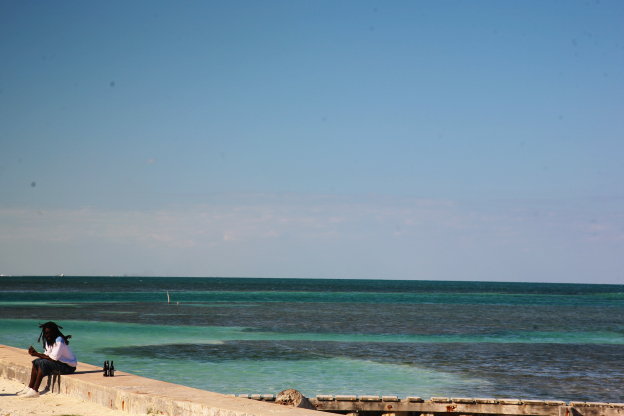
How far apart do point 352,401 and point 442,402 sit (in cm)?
197

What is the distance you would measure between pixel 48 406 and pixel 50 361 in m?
1.23

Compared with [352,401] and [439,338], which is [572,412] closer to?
[352,401]

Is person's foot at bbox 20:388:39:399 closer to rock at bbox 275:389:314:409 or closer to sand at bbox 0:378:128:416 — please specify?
sand at bbox 0:378:128:416

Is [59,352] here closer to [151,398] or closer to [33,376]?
[33,376]

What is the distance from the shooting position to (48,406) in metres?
11.8

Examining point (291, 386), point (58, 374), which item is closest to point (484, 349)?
point (291, 386)

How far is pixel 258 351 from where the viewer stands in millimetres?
32438

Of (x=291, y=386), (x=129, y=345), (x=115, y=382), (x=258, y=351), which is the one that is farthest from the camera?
(x=129, y=345)

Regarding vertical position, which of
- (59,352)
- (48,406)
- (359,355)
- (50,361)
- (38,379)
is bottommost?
(359,355)

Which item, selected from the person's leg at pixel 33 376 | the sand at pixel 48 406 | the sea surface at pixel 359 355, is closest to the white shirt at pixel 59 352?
the person's leg at pixel 33 376

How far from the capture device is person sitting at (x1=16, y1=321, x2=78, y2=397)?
41.7 ft

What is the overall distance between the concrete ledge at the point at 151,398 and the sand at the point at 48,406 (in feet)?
0.44

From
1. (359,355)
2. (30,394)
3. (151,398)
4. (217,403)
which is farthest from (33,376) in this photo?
(359,355)

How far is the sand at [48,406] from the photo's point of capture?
11172mm
